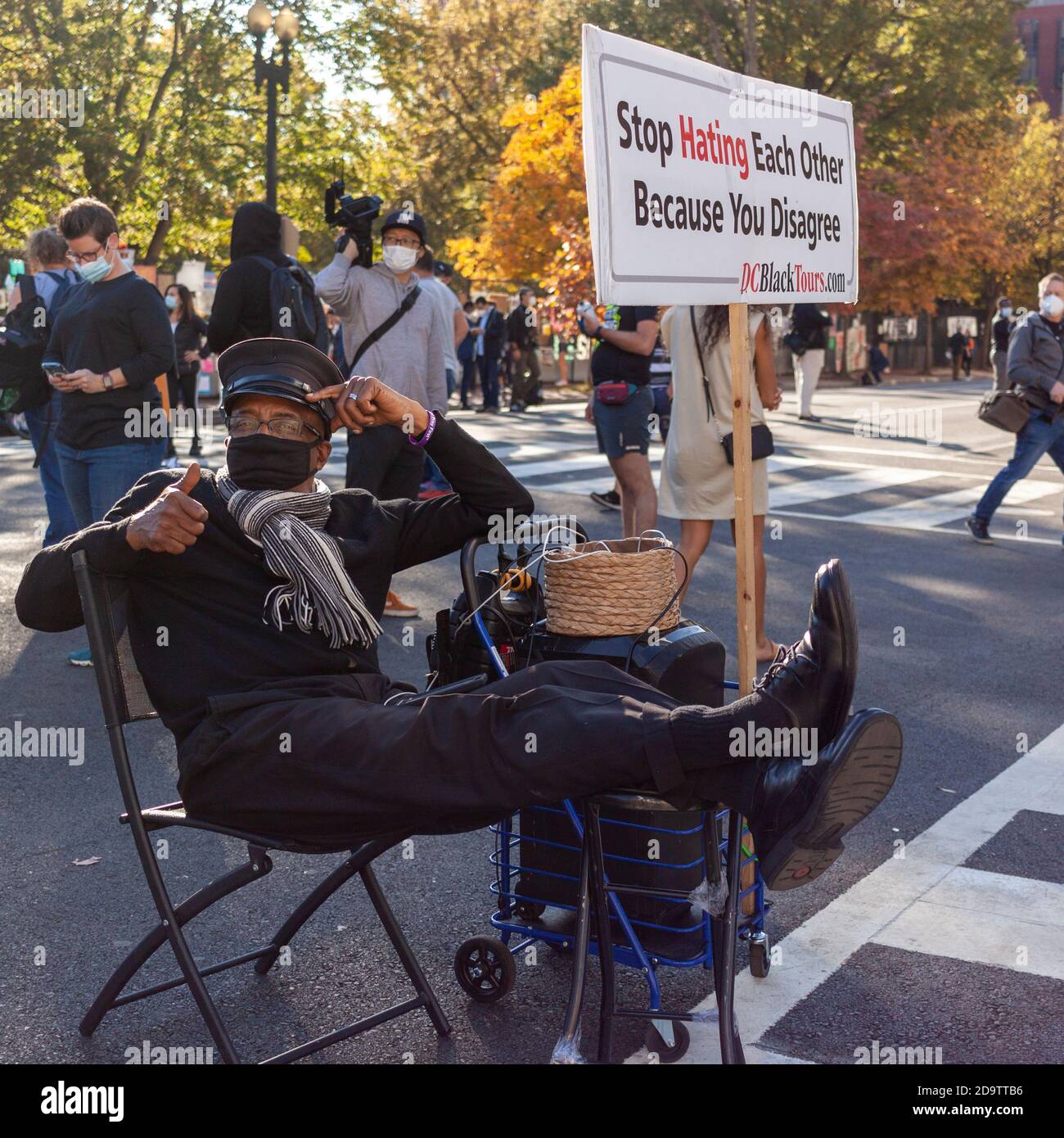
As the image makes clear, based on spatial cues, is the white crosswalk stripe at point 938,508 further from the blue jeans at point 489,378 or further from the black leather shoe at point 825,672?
the blue jeans at point 489,378

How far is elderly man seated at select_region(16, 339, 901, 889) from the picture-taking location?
Result: 2955mm

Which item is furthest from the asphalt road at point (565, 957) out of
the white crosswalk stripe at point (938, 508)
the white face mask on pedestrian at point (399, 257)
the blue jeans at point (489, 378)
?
the blue jeans at point (489, 378)

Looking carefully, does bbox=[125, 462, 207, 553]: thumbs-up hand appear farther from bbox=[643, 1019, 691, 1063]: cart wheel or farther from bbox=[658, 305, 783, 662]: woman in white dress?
bbox=[658, 305, 783, 662]: woman in white dress

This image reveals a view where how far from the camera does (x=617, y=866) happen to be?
11.3 ft

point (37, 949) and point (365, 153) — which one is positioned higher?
point (365, 153)

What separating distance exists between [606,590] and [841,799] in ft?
2.71

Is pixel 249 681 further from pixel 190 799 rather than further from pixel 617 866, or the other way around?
pixel 617 866

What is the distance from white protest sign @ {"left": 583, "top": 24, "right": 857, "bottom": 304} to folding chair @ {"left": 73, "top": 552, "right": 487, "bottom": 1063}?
1.15 metres

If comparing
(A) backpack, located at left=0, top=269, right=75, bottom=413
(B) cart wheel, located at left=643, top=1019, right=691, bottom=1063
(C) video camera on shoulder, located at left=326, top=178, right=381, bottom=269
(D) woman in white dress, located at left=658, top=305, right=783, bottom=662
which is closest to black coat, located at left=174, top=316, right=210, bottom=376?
(A) backpack, located at left=0, top=269, right=75, bottom=413

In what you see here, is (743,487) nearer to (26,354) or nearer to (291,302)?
(291,302)

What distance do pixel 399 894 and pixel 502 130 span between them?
37168 mm

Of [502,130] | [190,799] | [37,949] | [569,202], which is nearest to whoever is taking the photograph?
[190,799]

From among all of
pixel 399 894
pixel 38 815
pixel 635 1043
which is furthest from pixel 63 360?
pixel 635 1043

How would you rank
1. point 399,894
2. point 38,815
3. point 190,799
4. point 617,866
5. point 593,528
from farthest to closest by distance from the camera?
point 593,528
point 38,815
point 399,894
point 617,866
point 190,799
